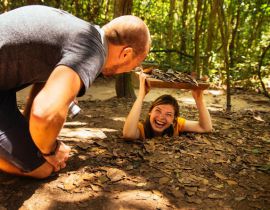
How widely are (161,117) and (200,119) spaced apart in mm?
473

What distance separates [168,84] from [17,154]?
5.53 feet

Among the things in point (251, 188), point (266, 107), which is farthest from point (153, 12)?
point (251, 188)

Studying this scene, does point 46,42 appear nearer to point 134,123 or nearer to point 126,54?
point 126,54

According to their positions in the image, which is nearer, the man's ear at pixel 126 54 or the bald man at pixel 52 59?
the bald man at pixel 52 59

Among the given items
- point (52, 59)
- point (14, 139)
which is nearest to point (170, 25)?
point (14, 139)

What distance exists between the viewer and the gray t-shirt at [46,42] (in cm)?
185

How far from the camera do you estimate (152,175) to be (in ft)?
8.99

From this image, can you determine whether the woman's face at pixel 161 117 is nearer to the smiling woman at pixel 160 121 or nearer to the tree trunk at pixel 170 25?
the smiling woman at pixel 160 121

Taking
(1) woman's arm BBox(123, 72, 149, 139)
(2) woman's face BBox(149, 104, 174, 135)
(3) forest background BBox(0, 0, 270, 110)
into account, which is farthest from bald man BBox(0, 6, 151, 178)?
(3) forest background BBox(0, 0, 270, 110)

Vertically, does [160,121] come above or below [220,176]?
above

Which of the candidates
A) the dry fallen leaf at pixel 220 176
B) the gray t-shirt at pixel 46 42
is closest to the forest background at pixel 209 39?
the dry fallen leaf at pixel 220 176

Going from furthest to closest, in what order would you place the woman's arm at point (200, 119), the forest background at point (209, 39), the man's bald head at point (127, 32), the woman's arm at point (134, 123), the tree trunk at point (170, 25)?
the tree trunk at point (170, 25), the forest background at point (209, 39), the woman's arm at point (200, 119), the woman's arm at point (134, 123), the man's bald head at point (127, 32)

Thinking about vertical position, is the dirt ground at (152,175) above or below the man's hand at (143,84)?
below

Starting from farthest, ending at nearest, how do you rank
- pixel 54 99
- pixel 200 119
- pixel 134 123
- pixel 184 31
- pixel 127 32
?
1. pixel 184 31
2. pixel 200 119
3. pixel 134 123
4. pixel 127 32
5. pixel 54 99
